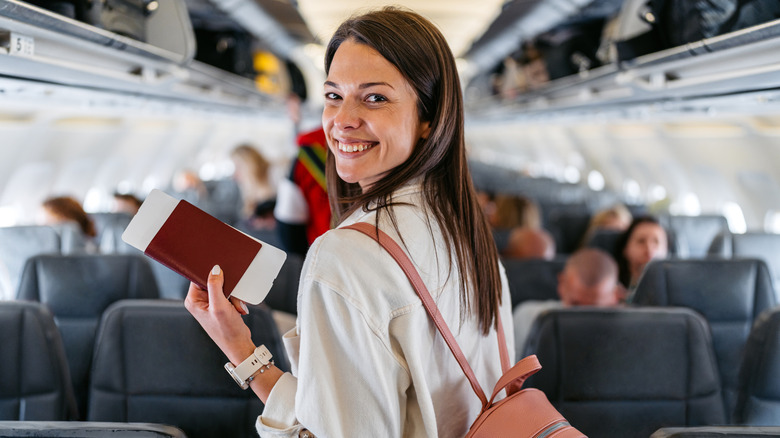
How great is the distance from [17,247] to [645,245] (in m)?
3.76

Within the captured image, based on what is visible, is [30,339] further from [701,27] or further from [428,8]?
[428,8]

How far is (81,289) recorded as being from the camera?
11.0 feet

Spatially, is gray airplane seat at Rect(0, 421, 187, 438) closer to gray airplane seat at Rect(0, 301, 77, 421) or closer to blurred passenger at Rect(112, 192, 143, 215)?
gray airplane seat at Rect(0, 301, 77, 421)

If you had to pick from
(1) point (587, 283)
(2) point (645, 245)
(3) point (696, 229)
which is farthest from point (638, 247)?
(3) point (696, 229)

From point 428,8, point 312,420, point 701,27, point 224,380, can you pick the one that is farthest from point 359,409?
point 428,8

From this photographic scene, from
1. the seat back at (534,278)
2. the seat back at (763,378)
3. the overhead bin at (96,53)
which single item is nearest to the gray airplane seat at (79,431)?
the overhead bin at (96,53)

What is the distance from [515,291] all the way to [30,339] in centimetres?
317

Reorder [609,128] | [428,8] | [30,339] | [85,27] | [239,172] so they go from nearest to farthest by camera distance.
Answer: [30,339], [85,27], [239,172], [428,8], [609,128]

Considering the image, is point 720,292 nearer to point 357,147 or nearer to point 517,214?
point 357,147

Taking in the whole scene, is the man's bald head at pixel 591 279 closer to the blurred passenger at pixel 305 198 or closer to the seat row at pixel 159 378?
the blurred passenger at pixel 305 198

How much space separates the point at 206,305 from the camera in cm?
155

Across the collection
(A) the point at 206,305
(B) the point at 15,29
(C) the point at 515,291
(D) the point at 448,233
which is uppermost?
(B) the point at 15,29

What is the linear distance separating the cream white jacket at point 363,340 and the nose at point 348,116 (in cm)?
19

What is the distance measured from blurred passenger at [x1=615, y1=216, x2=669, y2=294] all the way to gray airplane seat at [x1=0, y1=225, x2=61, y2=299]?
3.52 m
